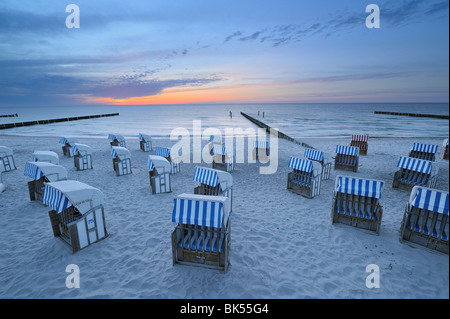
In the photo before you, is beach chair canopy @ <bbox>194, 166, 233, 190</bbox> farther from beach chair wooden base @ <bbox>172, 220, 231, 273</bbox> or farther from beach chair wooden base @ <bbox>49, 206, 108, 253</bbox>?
beach chair wooden base @ <bbox>49, 206, 108, 253</bbox>

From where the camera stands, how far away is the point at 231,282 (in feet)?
18.1

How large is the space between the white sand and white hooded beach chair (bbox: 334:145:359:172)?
14.0 ft

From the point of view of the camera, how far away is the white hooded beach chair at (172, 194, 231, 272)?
5.70 meters

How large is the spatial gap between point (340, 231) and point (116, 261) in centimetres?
714

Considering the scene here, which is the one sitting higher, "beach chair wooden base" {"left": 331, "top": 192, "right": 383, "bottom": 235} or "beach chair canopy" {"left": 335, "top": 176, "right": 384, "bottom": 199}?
"beach chair canopy" {"left": 335, "top": 176, "right": 384, "bottom": 199}

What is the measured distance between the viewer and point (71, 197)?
20.4 ft

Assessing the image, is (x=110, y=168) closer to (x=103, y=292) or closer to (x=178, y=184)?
(x=178, y=184)

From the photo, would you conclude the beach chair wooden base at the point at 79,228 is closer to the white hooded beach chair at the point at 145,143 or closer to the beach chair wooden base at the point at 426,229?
the beach chair wooden base at the point at 426,229

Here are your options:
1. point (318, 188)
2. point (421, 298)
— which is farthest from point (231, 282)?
point (318, 188)

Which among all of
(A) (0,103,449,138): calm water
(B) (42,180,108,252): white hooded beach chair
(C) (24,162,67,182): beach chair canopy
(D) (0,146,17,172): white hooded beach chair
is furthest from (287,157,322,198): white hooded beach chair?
(D) (0,146,17,172): white hooded beach chair

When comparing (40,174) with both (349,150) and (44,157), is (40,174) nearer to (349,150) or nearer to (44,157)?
(44,157)

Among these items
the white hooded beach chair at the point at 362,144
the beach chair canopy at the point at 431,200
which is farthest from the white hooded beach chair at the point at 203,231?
the white hooded beach chair at the point at 362,144

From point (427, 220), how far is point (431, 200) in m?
1.20

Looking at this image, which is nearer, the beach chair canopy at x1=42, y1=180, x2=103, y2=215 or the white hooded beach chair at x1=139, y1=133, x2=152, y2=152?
the beach chair canopy at x1=42, y1=180, x2=103, y2=215
